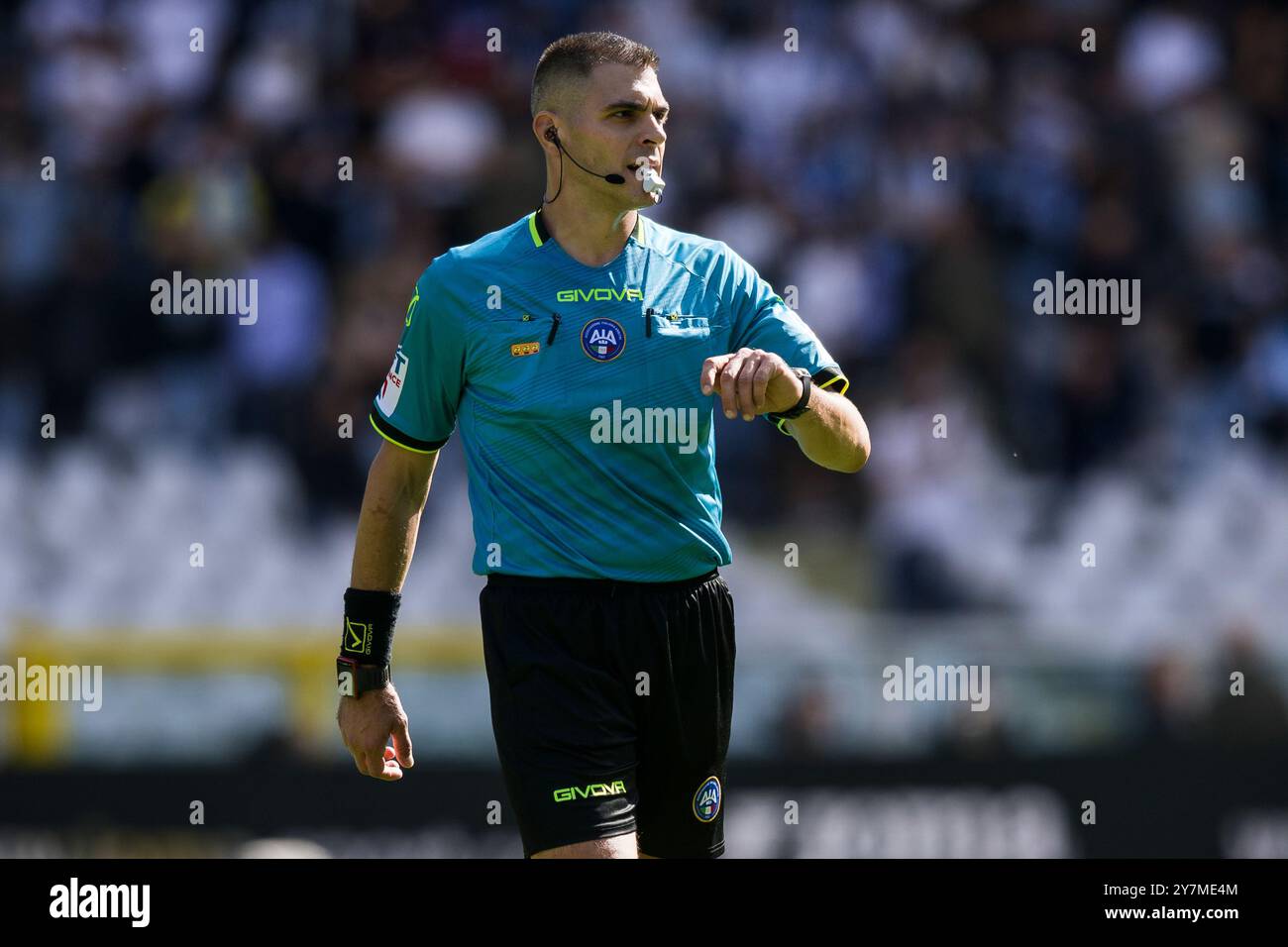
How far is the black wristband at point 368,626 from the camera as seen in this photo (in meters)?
4.66

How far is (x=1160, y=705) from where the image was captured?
356 inches

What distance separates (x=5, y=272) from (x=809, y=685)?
4905 millimetres

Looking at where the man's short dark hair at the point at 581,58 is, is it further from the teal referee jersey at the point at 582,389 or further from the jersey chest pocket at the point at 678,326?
the jersey chest pocket at the point at 678,326

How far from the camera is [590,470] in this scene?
14.8 ft

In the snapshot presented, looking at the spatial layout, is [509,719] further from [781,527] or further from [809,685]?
[781,527]

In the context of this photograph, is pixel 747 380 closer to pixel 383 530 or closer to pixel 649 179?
pixel 649 179
